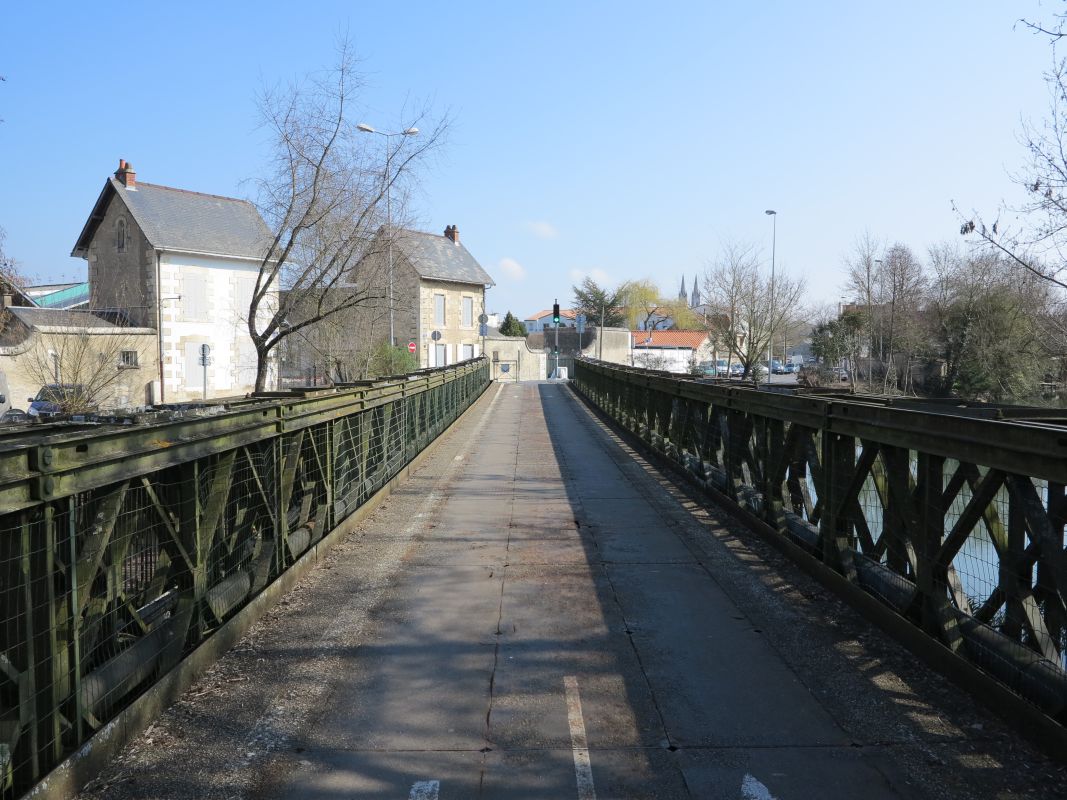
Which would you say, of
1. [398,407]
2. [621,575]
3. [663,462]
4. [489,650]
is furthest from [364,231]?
[489,650]

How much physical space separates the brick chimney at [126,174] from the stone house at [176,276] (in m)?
0.05

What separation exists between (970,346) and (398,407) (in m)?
30.8

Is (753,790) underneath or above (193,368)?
underneath

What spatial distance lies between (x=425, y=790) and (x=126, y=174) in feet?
153

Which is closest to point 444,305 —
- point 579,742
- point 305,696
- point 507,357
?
point 507,357

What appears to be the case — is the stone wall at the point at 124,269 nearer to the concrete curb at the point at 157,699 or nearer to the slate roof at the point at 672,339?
the concrete curb at the point at 157,699

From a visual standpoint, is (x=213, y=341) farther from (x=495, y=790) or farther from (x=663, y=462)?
(x=495, y=790)

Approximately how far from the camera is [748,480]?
9414 millimetres

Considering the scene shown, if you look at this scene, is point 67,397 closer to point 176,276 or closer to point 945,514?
point 945,514

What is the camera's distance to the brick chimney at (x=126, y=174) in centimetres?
4312

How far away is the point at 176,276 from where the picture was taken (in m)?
43.1

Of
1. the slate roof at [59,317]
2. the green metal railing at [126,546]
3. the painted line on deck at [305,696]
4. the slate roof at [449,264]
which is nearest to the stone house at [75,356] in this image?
the slate roof at [59,317]

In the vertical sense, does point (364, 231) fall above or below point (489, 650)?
above

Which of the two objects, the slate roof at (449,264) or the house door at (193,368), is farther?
the slate roof at (449,264)
